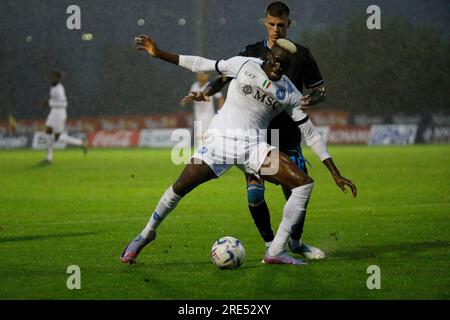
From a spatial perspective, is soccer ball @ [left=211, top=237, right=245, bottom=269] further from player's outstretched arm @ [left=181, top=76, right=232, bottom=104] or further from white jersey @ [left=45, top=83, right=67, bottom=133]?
white jersey @ [left=45, top=83, right=67, bottom=133]

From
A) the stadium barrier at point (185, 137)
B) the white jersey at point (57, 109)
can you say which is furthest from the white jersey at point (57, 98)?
the stadium barrier at point (185, 137)

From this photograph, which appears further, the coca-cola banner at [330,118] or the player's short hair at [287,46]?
the coca-cola banner at [330,118]

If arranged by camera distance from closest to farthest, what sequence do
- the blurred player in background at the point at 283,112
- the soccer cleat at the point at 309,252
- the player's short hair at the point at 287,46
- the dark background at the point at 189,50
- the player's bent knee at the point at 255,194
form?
the player's short hair at the point at 287,46 → the blurred player in background at the point at 283,112 → the soccer cleat at the point at 309,252 → the player's bent knee at the point at 255,194 → the dark background at the point at 189,50

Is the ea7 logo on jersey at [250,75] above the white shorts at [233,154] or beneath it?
above

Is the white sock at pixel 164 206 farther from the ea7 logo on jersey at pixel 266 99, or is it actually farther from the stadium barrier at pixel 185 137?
the stadium barrier at pixel 185 137

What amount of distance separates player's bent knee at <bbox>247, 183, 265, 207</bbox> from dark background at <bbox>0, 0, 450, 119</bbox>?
92.2ft

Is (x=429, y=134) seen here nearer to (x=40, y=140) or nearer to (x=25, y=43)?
(x=40, y=140)

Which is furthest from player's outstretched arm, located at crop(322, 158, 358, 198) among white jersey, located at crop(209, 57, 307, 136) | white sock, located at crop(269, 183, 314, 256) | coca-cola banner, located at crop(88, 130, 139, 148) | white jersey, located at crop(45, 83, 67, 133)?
coca-cola banner, located at crop(88, 130, 139, 148)

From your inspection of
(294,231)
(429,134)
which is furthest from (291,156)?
(429,134)

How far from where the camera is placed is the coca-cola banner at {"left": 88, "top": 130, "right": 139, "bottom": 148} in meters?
36.8

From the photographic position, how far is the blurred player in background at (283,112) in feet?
28.0

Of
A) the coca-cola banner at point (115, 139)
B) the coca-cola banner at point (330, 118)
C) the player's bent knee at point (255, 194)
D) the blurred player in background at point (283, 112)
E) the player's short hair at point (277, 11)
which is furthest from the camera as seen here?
the coca-cola banner at point (330, 118)

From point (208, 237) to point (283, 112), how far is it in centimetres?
200

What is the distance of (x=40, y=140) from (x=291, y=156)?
2878 centimetres
